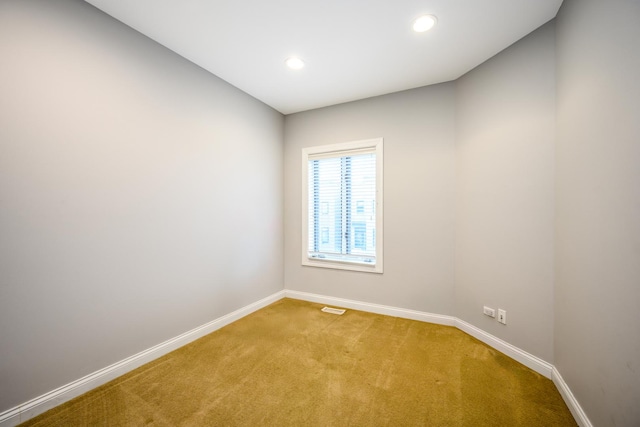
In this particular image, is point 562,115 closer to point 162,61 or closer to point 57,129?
point 162,61

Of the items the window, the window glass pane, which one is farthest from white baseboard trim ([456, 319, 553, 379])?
the window glass pane

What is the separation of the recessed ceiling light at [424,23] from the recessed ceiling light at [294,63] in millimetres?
1070

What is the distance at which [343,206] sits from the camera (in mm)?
3605

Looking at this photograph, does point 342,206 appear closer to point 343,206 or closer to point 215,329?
point 343,206

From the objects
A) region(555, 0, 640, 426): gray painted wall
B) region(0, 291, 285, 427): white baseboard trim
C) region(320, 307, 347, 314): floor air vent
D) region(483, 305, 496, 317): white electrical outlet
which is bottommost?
region(320, 307, 347, 314): floor air vent

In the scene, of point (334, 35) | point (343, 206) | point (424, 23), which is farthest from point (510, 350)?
point (334, 35)

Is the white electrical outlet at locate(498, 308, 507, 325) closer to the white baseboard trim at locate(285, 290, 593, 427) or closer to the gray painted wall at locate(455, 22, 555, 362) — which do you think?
the gray painted wall at locate(455, 22, 555, 362)

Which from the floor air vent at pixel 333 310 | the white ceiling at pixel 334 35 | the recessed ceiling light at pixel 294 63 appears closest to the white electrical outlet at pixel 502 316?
the floor air vent at pixel 333 310

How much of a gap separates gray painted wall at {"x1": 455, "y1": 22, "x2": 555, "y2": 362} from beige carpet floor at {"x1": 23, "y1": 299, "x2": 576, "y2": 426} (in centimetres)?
42

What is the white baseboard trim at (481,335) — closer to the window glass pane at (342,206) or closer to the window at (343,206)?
the window at (343,206)

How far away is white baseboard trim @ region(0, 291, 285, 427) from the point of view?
1.52 metres

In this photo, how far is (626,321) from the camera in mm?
1183

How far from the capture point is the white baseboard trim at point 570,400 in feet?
4.82

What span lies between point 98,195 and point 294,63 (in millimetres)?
2064
